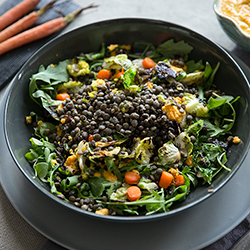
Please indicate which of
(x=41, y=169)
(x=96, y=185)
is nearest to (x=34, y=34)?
(x=41, y=169)

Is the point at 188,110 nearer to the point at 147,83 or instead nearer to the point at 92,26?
the point at 147,83

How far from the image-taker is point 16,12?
174 inches

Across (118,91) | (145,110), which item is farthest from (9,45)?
(145,110)

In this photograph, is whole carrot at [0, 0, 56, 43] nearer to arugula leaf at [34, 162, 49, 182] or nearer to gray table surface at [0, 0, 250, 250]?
gray table surface at [0, 0, 250, 250]

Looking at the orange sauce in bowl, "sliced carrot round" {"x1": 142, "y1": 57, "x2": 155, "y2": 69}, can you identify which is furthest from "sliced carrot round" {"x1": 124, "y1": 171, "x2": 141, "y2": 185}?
the orange sauce in bowl

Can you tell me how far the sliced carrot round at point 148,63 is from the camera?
3738mm

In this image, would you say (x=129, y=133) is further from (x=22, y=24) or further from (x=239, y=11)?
(x=22, y=24)

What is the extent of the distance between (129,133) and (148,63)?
1.10m

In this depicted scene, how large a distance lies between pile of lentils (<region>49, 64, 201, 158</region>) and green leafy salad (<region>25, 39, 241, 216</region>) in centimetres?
1

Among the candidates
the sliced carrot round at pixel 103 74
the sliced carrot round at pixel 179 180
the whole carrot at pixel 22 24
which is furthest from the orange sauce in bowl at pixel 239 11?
the whole carrot at pixel 22 24

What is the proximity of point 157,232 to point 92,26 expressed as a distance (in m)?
2.66

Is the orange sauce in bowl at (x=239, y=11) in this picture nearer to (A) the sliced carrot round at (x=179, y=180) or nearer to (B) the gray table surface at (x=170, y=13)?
(B) the gray table surface at (x=170, y=13)

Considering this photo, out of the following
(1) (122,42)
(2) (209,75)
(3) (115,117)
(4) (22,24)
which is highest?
(4) (22,24)

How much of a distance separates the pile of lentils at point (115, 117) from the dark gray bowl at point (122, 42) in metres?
0.43
